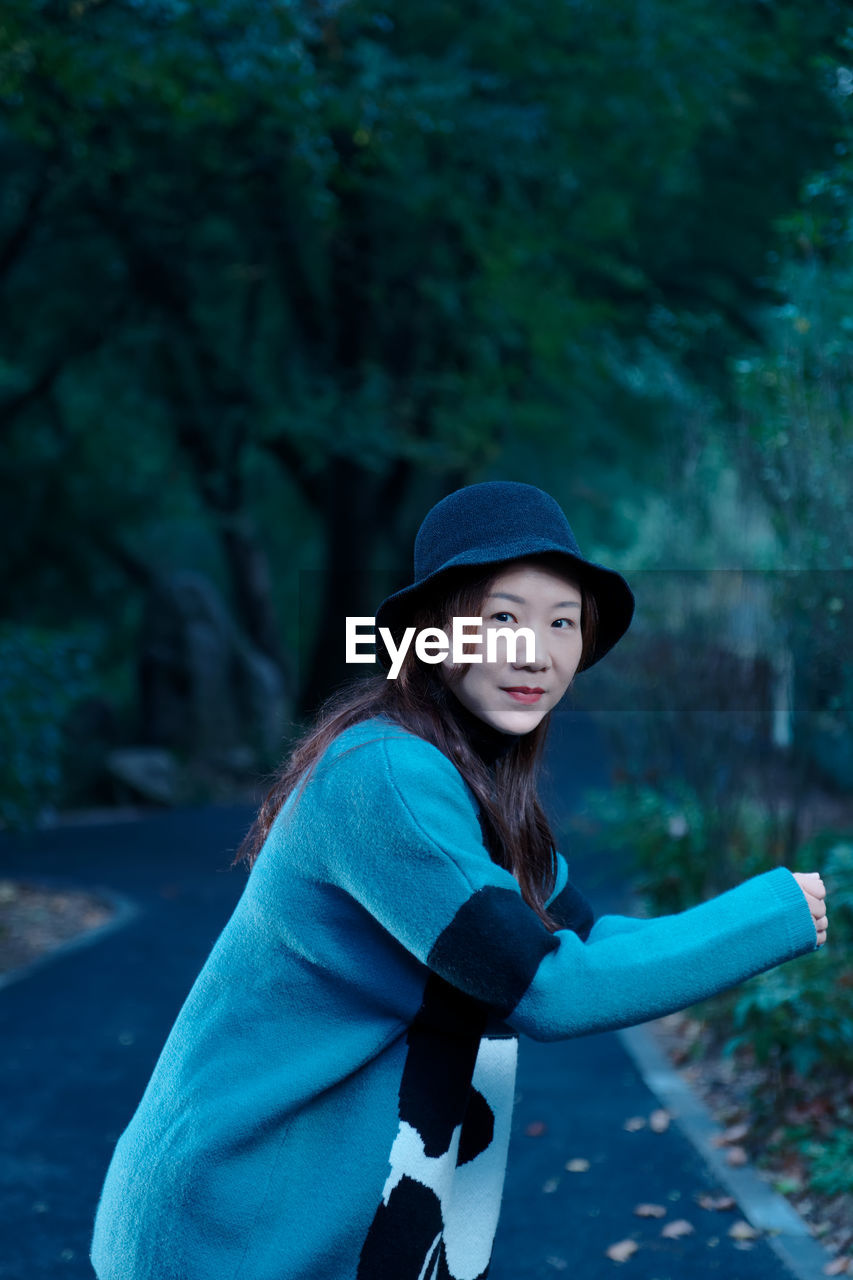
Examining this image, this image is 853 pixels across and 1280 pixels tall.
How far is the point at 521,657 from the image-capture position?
191 centimetres

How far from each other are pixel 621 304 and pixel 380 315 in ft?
9.80

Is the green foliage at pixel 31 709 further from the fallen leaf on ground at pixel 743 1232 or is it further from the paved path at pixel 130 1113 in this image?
the fallen leaf on ground at pixel 743 1232

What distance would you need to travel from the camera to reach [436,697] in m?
1.94

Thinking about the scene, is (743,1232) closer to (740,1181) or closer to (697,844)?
(740,1181)

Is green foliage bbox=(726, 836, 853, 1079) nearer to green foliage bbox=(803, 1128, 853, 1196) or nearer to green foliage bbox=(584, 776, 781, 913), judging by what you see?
green foliage bbox=(803, 1128, 853, 1196)

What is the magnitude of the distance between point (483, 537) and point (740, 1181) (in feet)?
10.6

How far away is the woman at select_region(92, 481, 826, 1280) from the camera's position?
5.36ft

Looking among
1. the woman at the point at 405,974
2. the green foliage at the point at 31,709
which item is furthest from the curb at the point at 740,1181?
the green foliage at the point at 31,709

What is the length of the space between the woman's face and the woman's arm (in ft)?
0.85

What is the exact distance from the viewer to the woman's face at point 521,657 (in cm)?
191

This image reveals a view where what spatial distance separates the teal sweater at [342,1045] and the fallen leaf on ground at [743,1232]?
7.81ft

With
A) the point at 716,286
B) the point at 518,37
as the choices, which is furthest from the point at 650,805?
the point at 716,286

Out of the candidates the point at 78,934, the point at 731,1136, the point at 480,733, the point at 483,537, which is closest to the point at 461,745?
the point at 480,733

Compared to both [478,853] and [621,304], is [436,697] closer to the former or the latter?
[478,853]
